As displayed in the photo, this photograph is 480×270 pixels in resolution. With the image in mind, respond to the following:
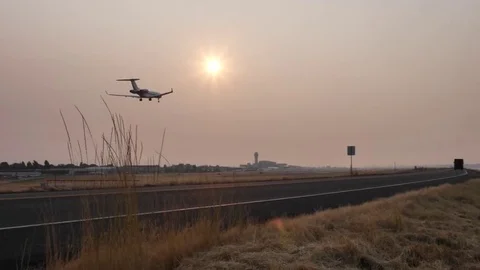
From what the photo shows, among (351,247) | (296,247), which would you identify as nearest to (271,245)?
(296,247)

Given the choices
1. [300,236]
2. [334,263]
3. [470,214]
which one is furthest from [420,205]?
[334,263]

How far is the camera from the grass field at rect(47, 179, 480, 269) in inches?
243

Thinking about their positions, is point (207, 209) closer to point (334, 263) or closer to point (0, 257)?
point (334, 263)

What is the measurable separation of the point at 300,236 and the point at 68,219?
Result: 6.67 meters

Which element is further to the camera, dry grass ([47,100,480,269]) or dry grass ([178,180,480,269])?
dry grass ([178,180,480,269])

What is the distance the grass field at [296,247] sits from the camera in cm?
617

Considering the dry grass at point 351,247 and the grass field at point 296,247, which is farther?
the dry grass at point 351,247

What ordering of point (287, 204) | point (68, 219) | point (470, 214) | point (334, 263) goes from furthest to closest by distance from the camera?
point (287, 204), point (470, 214), point (68, 219), point (334, 263)

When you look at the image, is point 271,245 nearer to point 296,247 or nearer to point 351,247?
point 296,247

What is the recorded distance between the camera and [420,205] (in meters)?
16.2

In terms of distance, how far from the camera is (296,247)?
7.94 meters

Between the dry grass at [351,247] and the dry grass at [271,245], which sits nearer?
the dry grass at [271,245]

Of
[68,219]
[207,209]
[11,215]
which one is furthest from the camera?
[11,215]

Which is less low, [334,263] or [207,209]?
[207,209]
